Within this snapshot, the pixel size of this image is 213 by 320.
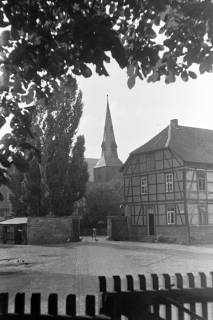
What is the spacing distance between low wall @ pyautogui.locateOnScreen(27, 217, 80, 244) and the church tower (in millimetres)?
33747

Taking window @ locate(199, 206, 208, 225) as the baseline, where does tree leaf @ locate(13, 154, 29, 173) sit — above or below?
above

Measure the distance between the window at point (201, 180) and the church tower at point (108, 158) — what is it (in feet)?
114

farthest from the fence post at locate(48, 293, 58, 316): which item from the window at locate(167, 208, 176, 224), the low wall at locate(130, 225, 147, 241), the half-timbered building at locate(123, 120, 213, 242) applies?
the low wall at locate(130, 225, 147, 241)

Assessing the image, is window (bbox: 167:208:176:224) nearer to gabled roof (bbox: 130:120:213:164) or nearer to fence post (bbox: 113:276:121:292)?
gabled roof (bbox: 130:120:213:164)

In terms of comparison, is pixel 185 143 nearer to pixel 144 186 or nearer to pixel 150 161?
pixel 150 161

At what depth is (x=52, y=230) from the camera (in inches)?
1449

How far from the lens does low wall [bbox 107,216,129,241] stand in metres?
39.7

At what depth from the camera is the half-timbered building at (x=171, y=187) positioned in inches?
1383

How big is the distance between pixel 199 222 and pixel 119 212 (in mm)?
18984

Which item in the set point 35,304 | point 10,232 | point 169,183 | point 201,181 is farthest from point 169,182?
point 35,304

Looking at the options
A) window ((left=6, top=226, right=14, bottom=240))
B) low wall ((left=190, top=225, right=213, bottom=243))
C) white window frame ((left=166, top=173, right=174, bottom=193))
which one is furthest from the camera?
window ((left=6, top=226, right=14, bottom=240))

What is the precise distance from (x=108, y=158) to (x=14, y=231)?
37.8 metres

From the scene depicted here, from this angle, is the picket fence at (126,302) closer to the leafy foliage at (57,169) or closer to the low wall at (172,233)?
the low wall at (172,233)

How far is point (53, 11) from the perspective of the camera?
15.1 feet
